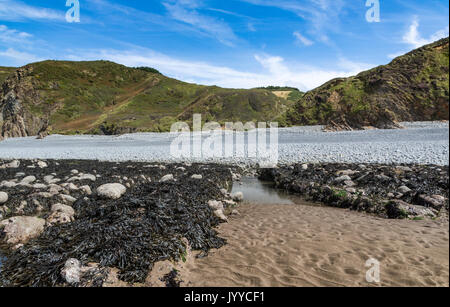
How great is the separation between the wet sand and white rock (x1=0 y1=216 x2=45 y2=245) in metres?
2.93

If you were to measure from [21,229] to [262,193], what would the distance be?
6.13 metres

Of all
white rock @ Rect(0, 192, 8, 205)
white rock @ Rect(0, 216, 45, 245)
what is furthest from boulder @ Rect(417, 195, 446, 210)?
white rock @ Rect(0, 192, 8, 205)

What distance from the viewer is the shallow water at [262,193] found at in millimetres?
7523

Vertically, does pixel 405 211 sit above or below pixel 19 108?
below

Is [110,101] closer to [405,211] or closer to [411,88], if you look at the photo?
[405,211]

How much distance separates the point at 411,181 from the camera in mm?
7078

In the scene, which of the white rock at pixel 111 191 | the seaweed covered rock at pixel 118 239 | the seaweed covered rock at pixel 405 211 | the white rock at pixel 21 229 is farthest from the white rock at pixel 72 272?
the seaweed covered rock at pixel 405 211

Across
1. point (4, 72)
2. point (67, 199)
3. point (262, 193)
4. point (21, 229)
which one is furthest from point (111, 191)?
point (4, 72)

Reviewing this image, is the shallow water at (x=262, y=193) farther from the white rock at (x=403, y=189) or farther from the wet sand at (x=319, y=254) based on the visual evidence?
the white rock at (x=403, y=189)

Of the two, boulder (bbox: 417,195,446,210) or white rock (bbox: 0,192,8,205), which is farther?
white rock (bbox: 0,192,8,205)

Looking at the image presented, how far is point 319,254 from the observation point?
2.87 meters

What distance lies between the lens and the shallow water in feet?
24.7

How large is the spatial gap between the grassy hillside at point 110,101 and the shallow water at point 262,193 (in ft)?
87.7

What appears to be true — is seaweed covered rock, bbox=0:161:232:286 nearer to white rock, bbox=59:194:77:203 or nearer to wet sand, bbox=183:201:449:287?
wet sand, bbox=183:201:449:287
